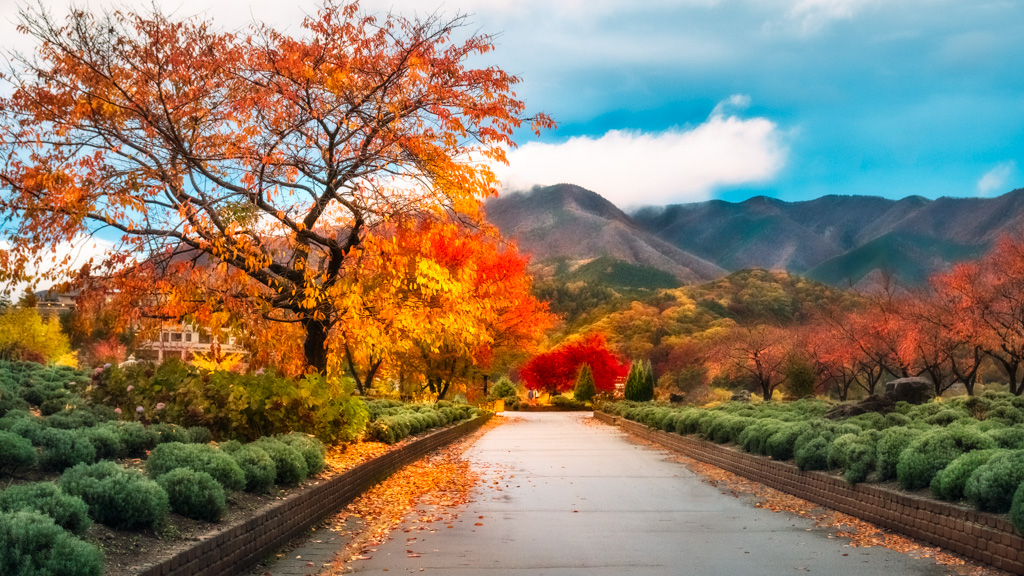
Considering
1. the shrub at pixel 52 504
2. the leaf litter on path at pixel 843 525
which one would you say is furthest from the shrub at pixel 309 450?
the leaf litter on path at pixel 843 525

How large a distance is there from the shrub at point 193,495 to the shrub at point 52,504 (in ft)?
3.61

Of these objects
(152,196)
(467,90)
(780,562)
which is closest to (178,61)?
(152,196)

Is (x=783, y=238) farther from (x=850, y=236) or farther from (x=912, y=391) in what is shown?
→ (x=912, y=391)

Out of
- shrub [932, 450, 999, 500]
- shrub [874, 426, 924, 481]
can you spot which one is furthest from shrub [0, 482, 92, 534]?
shrub [874, 426, 924, 481]

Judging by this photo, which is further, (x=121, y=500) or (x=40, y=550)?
(x=121, y=500)

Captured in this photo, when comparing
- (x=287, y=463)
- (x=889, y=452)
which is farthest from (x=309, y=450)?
(x=889, y=452)

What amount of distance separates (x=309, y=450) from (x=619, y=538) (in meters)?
3.63

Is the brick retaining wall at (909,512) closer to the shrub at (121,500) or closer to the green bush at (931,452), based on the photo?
the green bush at (931,452)

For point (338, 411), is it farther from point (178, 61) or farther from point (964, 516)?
point (964, 516)

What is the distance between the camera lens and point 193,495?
6.17 meters

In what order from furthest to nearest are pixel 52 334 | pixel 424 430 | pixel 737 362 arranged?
pixel 52 334 → pixel 737 362 → pixel 424 430

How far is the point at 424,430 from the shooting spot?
1950 centimetres

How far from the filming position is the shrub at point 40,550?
4098 millimetres

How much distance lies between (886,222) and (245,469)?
11384 centimetres
